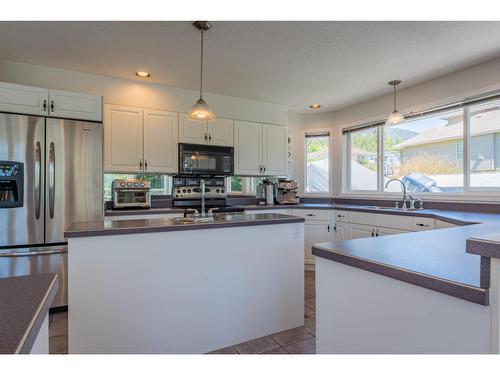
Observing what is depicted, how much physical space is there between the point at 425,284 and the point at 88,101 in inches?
124

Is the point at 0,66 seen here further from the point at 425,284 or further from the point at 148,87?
the point at 425,284

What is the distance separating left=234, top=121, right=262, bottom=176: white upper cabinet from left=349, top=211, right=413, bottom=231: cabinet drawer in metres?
1.48

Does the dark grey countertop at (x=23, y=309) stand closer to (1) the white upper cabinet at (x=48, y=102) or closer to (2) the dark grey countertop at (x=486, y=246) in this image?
(2) the dark grey countertop at (x=486, y=246)

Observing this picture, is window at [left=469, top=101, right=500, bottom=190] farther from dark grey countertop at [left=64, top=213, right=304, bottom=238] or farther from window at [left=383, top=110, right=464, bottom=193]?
dark grey countertop at [left=64, top=213, right=304, bottom=238]

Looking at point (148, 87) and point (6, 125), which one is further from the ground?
point (148, 87)

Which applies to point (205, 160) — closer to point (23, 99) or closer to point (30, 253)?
point (23, 99)

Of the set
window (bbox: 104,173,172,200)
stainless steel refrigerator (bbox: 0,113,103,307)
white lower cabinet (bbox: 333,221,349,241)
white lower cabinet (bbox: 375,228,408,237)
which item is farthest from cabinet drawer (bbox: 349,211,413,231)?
stainless steel refrigerator (bbox: 0,113,103,307)

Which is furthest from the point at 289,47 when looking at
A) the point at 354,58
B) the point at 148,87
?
the point at 148,87

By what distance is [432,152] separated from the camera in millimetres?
3471

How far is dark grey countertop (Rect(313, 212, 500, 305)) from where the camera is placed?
73 cm

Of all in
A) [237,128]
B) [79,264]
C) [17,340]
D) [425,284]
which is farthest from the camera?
[237,128]

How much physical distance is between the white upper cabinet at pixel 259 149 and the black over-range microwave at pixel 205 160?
0.56 ft

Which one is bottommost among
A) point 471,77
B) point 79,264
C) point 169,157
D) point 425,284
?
point 79,264

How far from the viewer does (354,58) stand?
111 inches
